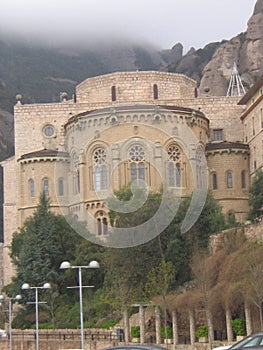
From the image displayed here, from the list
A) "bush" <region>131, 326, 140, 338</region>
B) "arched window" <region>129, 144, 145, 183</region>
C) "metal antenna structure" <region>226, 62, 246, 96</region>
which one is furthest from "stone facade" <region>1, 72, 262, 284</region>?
"bush" <region>131, 326, 140, 338</region>

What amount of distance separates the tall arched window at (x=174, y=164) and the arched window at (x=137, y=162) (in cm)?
204

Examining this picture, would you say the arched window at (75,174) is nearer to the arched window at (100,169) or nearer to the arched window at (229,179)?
→ the arched window at (100,169)

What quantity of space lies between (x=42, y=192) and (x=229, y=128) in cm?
1743

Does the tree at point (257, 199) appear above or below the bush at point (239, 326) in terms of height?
above

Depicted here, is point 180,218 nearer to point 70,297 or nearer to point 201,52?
point 70,297

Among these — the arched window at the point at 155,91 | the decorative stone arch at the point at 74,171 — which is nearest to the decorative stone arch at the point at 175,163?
the decorative stone arch at the point at 74,171

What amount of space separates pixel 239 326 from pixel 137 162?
24.5 meters

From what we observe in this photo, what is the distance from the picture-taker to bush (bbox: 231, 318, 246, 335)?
43109 millimetres

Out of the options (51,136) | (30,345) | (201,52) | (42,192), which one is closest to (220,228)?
(30,345)

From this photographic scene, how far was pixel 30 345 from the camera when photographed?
54.7 m

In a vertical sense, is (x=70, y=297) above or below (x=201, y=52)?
below

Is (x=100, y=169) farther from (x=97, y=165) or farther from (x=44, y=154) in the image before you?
(x=44, y=154)

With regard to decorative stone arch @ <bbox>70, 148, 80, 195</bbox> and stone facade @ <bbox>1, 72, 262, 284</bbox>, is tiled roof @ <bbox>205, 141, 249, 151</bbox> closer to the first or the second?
stone facade @ <bbox>1, 72, 262, 284</bbox>

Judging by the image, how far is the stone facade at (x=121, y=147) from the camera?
65.8 metres
